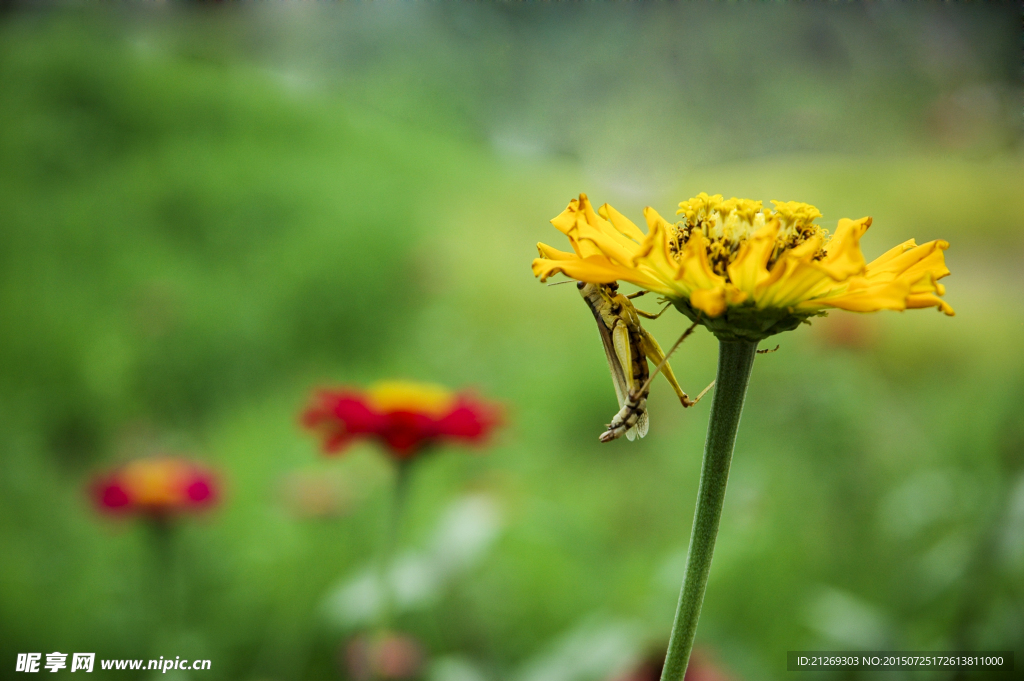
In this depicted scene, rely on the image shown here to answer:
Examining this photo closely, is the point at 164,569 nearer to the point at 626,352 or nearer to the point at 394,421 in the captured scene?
the point at 394,421

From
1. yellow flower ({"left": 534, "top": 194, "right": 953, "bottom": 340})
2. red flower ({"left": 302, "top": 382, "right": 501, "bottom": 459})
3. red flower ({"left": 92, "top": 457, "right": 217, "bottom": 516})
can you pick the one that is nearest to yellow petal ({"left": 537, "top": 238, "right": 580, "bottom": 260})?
yellow flower ({"left": 534, "top": 194, "right": 953, "bottom": 340})

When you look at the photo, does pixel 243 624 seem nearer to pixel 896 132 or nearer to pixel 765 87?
pixel 896 132

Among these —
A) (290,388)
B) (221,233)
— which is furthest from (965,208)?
(221,233)

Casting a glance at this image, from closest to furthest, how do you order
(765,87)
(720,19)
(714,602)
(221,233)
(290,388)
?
(714,602), (290,388), (221,233), (720,19), (765,87)

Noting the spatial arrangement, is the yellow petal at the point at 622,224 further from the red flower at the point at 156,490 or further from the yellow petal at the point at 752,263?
the red flower at the point at 156,490

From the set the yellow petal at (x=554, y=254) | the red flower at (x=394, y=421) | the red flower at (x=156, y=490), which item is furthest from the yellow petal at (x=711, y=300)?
the red flower at (x=156, y=490)

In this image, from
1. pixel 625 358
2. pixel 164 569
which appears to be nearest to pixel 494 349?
pixel 164 569
